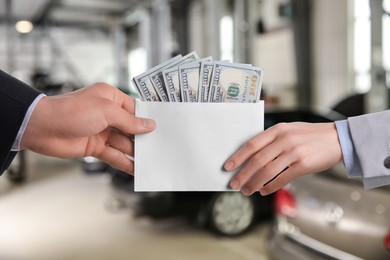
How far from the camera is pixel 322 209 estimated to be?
2.19 m

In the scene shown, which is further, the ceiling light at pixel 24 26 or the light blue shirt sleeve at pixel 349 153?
the ceiling light at pixel 24 26

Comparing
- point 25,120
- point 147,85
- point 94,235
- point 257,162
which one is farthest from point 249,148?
point 94,235

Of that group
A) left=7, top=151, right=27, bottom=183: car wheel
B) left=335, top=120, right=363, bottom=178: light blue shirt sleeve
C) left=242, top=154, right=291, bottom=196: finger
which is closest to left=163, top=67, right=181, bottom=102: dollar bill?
left=242, top=154, right=291, bottom=196: finger

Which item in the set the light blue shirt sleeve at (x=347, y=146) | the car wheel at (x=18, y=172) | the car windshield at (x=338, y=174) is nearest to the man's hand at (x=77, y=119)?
the light blue shirt sleeve at (x=347, y=146)

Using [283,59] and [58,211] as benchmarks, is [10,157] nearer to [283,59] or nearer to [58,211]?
[58,211]

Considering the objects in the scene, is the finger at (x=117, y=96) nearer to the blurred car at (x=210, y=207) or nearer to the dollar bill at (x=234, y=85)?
the dollar bill at (x=234, y=85)

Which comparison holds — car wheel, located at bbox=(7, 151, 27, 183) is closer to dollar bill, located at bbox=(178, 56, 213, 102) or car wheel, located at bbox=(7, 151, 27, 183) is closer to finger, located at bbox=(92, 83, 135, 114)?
finger, located at bbox=(92, 83, 135, 114)

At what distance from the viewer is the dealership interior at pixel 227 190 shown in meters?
2.03

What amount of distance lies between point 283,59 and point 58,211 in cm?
462

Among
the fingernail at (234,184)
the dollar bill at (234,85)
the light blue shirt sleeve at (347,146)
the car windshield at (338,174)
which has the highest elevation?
the dollar bill at (234,85)

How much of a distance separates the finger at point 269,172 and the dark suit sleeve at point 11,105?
0.46 m

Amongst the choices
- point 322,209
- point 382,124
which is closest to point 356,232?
point 322,209

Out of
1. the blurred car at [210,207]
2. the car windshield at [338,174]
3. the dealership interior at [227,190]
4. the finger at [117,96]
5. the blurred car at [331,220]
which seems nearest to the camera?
the finger at [117,96]

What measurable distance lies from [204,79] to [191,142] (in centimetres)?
13
